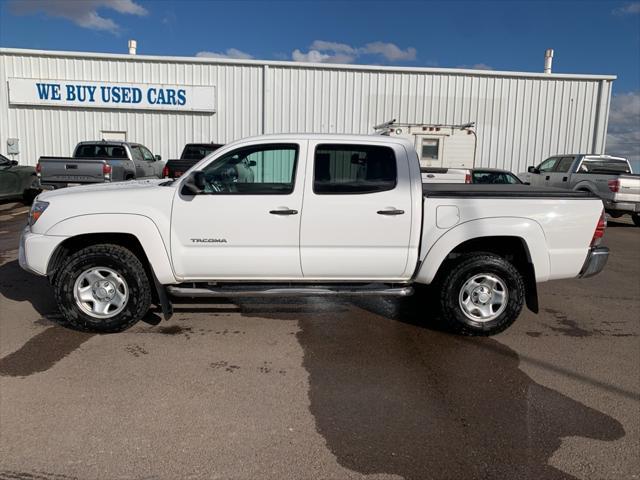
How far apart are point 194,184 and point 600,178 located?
1220 cm

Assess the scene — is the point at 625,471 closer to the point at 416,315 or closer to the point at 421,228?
the point at 421,228

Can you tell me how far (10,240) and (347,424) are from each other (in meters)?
8.85

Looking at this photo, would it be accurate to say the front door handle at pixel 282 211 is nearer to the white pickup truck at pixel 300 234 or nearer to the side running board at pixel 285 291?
the white pickup truck at pixel 300 234

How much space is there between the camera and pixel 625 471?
277 cm

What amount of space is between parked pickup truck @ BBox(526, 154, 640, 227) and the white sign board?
11530 millimetres

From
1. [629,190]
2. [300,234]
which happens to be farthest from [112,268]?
[629,190]

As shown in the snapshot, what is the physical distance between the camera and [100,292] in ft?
15.1

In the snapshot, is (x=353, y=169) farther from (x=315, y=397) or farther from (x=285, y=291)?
(x=315, y=397)

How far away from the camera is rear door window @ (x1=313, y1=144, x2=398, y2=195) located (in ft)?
15.1

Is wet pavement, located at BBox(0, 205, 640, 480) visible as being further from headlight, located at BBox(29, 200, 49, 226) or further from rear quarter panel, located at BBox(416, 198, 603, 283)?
headlight, located at BBox(29, 200, 49, 226)

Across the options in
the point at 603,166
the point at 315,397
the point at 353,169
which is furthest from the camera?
the point at 603,166

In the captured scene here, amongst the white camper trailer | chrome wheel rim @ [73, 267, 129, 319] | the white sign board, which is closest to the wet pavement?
chrome wheel rim @ [73, 267, 129, 319]

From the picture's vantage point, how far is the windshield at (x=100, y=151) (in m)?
13.7

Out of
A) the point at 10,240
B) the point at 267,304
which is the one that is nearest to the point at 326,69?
the point at 10,240
